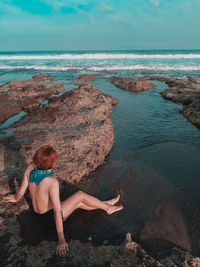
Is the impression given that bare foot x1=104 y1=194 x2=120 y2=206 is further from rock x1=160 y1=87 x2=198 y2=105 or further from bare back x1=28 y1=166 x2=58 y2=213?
rock x1=160 y1=87 x2=198 y2=105

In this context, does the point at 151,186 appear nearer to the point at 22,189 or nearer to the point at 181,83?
the point at 22,189

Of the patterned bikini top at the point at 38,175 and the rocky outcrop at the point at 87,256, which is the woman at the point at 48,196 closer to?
the patterned bikini top at the point at 38,175

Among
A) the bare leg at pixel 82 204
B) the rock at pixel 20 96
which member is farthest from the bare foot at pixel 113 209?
the rock at pixel 20 96

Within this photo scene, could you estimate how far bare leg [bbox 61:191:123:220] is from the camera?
4.39 metres

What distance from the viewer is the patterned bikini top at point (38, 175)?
3904 millimetres

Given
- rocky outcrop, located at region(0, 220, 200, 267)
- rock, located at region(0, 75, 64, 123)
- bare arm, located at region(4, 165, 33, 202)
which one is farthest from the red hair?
rock, located at region(0, 75, 64, 123)

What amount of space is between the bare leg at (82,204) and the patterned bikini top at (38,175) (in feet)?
2.27

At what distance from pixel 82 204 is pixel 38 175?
1.12 meters

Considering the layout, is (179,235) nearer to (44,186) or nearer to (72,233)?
(72,233)

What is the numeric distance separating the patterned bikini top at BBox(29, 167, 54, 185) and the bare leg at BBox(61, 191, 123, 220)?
2.27ft

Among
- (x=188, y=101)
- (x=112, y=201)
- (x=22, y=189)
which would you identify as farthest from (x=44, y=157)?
(x=188, y=101)

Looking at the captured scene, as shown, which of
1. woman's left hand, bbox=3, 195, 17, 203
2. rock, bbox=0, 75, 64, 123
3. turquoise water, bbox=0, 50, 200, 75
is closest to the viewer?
woman's left hand, bbox=3, 195, 17, 203

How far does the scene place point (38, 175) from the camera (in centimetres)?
394

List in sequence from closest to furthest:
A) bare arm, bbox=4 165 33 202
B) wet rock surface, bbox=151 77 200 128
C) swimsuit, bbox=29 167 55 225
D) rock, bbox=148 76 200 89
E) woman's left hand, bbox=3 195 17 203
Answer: swimsuit, bbox=29 167 55 225 → bare arm, bbox=4 165 33 202 → woman's left hand, bbox=3 195 17 203 → wet rock surface, bbox=151 77 200 128 → rock, bbox=148 76 200 89
